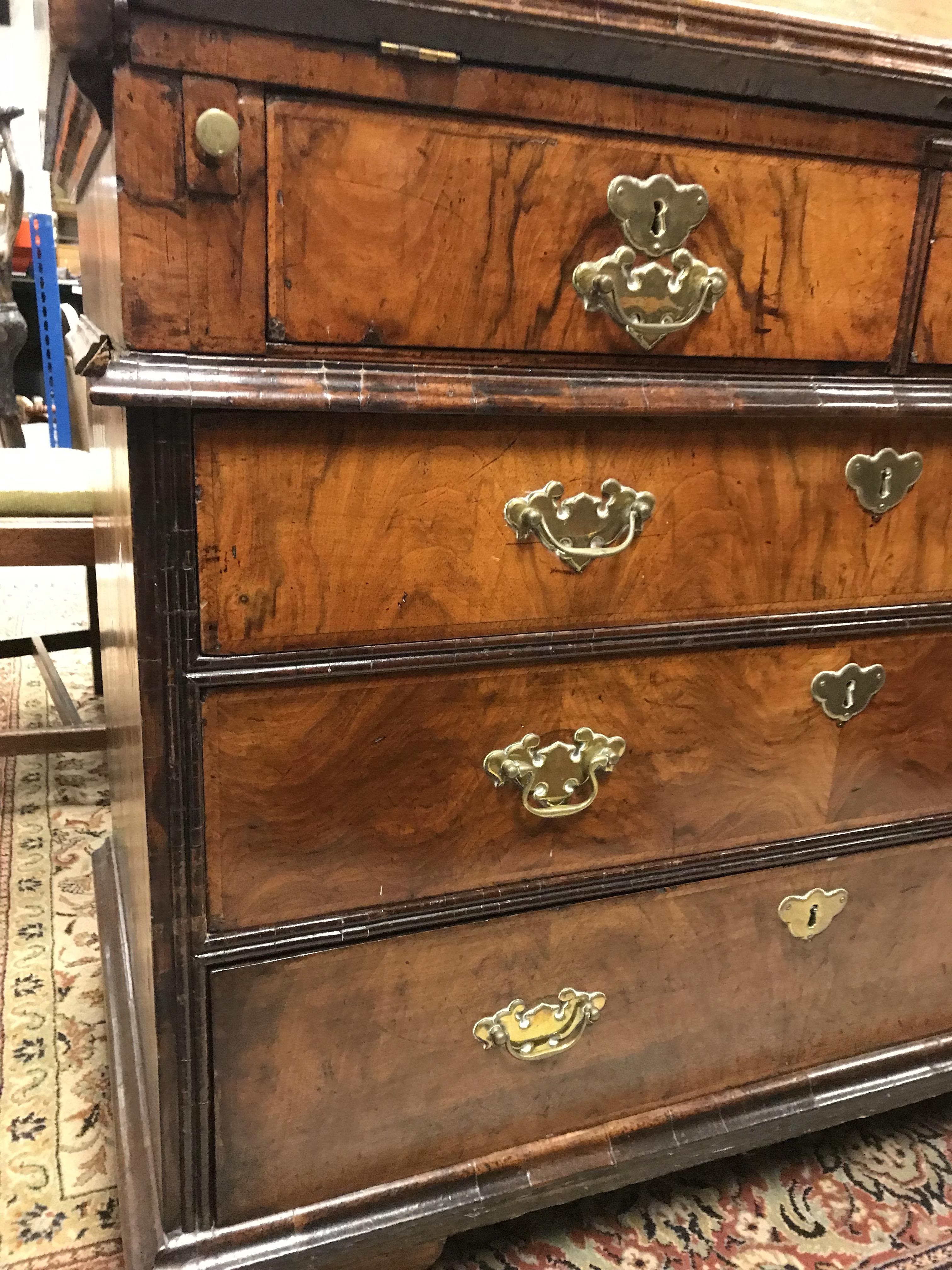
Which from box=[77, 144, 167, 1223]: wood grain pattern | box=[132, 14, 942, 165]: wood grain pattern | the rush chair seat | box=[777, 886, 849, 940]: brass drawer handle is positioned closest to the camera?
box=[132, 14, 942, 165]: wood grain pattern

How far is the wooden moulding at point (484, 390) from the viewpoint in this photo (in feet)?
A: 1.92

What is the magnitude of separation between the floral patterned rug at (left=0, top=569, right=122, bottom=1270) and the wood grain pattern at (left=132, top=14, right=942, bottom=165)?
1024mm

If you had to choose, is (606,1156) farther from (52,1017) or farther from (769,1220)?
(52,1017)

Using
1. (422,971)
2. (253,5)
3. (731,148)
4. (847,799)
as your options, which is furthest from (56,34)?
(847,799)

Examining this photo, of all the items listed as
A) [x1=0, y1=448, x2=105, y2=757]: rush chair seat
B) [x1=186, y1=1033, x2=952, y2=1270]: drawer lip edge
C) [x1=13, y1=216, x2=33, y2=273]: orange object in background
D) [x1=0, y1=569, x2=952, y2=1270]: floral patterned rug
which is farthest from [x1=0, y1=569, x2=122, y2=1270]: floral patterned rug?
[x1=13, y1=216, x2=33, y2=273]: orange object in background

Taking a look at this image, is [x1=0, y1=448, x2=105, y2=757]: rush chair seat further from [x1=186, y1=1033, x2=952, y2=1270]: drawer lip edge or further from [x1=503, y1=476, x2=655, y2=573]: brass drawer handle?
[x1=186, y1=1033, x2=952, y2=1270]: drawer lip edge

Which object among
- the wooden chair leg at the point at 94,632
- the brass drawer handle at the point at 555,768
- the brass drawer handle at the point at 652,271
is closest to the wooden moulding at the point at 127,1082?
the brass drawer handle at the point at 555,768

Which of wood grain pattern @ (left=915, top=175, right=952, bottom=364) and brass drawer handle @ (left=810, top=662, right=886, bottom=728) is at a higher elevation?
wood grain pattern @ (left=915, top=175, right=952, bottom=364)

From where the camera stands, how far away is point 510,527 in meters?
0.70

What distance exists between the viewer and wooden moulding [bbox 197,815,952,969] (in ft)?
→ 2.41

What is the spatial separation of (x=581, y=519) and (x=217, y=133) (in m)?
0.35

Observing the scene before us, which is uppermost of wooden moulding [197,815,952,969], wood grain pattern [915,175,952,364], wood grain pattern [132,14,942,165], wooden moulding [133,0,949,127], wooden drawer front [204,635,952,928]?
wooden moulding [133,0,949,127]

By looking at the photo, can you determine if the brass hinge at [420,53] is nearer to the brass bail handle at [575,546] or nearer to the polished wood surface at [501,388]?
the polished wood surface at [501,388]

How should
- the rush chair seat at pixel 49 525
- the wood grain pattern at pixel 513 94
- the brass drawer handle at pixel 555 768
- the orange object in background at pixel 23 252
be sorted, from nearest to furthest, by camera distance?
the wood grain pattern at pixel 513 94, the brass drawer handle at pixel 555 768, the rush chair seat at pixel 49 525, the orange object in background at pixel 23 252
